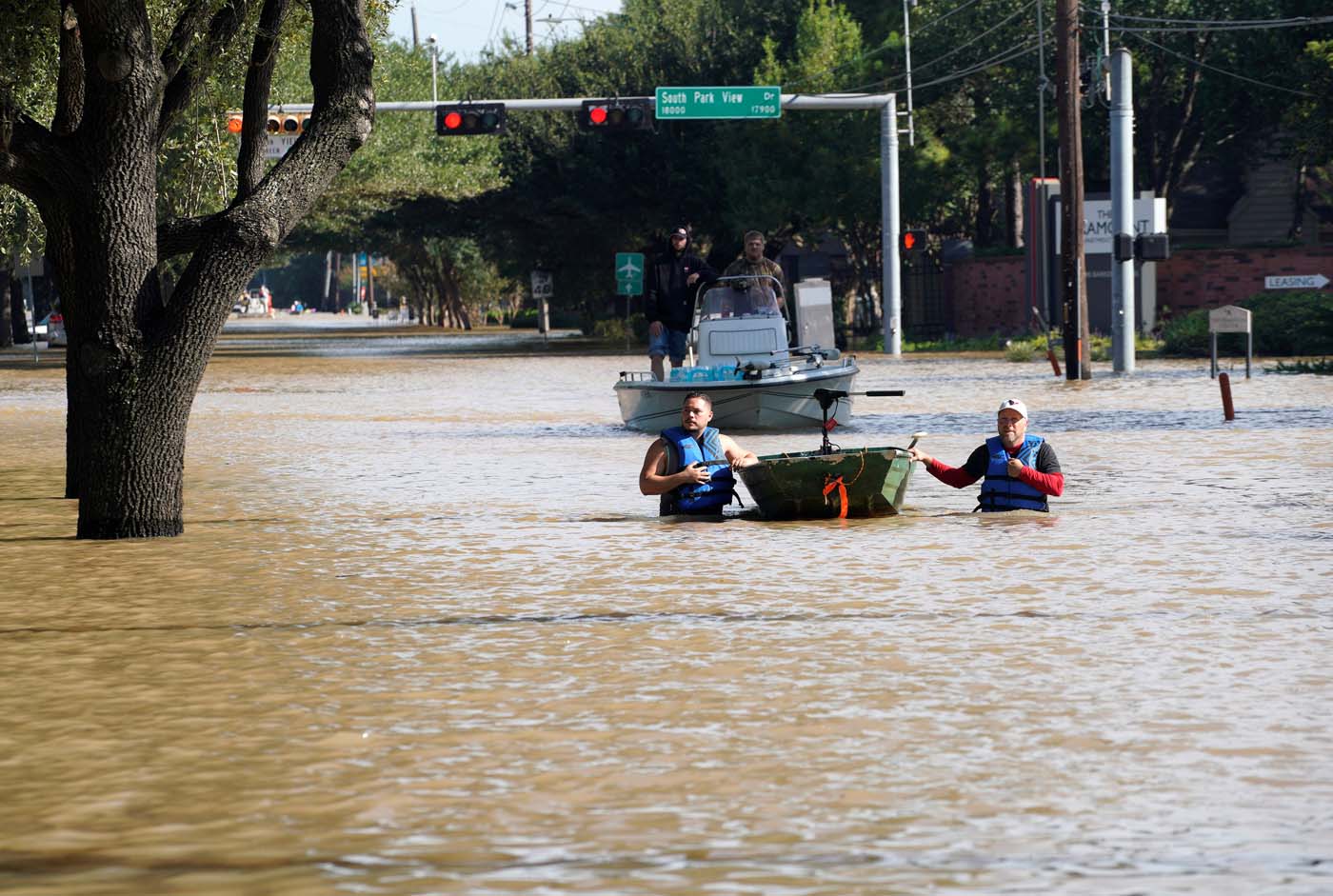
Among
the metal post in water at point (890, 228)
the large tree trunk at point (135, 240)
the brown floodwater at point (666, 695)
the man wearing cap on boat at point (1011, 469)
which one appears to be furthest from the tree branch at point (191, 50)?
the metal post in water at point (890, 228)

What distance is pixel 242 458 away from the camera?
22.6 m

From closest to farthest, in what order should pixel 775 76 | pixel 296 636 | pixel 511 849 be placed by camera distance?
pixel 511 849, pixel 296 636, pixel 775 76

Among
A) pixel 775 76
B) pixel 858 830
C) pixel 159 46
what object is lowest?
pixel 858 830

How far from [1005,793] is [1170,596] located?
4.69 metres

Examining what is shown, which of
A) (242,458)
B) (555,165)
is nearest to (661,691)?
(242,458)

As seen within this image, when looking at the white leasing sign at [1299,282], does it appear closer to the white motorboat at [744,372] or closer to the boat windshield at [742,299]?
the white motorboat at [744,372]

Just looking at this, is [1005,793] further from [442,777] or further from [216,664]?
[216,664]

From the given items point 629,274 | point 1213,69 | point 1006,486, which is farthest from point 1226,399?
point 629,274

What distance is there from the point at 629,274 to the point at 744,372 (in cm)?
3555

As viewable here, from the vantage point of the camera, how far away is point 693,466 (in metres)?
15.3

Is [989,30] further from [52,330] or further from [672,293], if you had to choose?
[672,293]

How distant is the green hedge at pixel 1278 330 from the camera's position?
4275cm

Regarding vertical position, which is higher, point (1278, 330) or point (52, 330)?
point (52, 330)

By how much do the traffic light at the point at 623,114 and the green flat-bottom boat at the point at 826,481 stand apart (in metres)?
26.8
